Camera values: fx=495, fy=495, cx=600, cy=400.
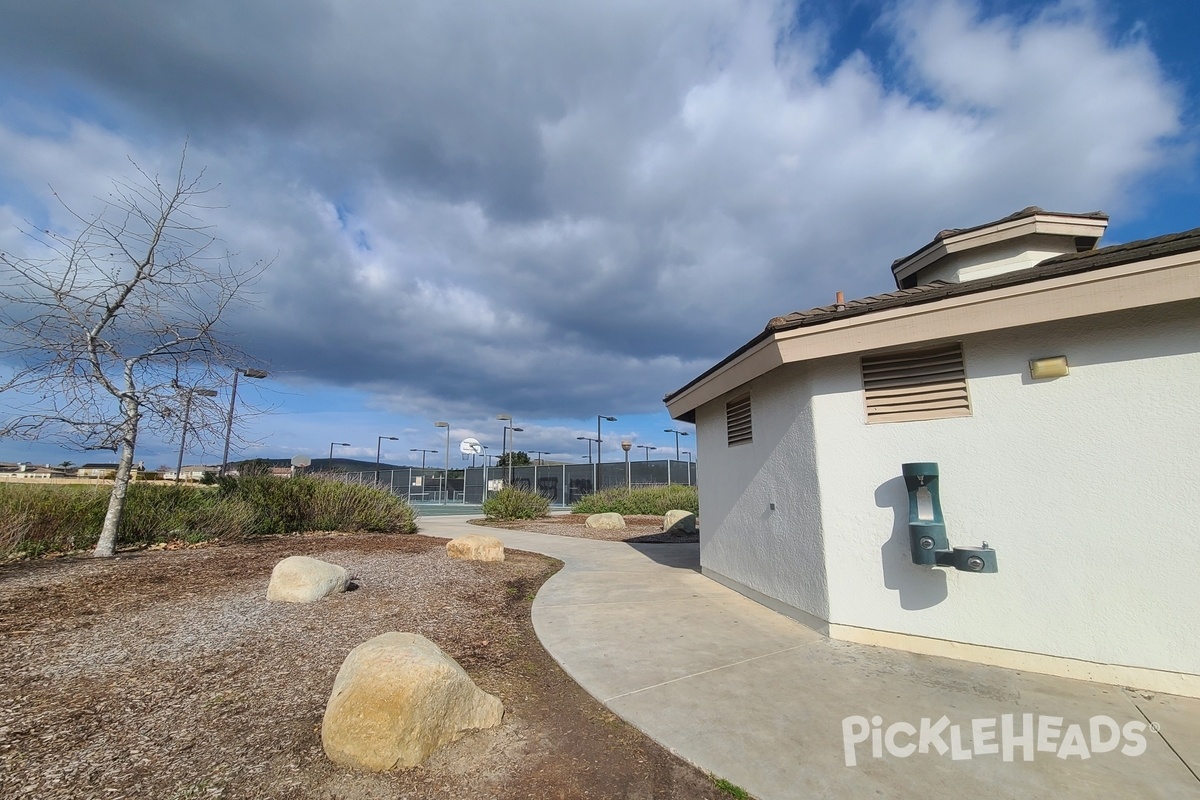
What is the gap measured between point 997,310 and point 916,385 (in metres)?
0.81

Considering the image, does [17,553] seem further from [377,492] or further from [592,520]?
[592,520]

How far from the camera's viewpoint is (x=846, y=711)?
120 inches

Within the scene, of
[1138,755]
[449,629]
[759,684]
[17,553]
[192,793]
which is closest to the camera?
[192,793]

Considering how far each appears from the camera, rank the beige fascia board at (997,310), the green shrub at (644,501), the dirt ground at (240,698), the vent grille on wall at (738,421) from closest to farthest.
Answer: the dirt ground at (240,698), the beige fascia board at (997,310), the vent grille on wall at (738,421), the green shrub at (644,501)

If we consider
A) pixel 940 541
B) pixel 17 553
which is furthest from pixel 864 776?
pixel 17 553

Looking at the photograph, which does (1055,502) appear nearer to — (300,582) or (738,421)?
(738,421)

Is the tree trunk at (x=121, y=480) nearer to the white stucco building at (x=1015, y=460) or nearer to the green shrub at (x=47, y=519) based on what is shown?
the green shrub at (x=47, y=519)

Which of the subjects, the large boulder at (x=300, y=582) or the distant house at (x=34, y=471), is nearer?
the large boulder at (x=300, y=582)

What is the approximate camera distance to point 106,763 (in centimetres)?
244

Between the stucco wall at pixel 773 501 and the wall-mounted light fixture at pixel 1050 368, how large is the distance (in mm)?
1659

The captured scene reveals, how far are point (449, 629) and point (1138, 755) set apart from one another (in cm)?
482

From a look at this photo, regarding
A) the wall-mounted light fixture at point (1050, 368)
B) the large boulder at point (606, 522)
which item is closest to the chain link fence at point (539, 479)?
the large boulder at point (606, 522)

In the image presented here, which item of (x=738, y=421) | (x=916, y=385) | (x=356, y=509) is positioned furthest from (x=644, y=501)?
(x=916, y=385)

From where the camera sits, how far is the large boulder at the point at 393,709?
98.1 inches
